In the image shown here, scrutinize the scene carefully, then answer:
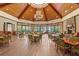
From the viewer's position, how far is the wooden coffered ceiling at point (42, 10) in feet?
15.3

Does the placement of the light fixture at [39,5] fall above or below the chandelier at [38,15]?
above

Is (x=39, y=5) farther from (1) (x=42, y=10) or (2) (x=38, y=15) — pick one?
(2) (x=38, y=15)

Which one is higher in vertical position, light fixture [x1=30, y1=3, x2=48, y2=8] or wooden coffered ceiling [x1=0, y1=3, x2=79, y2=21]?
light fixture [x1=30, y1=3, x2=48, y2=8]

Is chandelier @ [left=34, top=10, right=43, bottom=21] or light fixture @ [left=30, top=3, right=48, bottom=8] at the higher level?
light fixture @ [left=30, top=3, right=48, bottom=8]

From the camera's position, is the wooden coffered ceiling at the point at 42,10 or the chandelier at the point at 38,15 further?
the chandelier at the point at 38,15

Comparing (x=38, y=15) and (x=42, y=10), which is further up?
(x=42, y=10)

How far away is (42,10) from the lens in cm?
477

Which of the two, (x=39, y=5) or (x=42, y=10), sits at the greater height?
(x=39, y=5)

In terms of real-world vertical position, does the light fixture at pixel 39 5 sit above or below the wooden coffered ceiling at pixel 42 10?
above

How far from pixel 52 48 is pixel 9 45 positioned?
133cm

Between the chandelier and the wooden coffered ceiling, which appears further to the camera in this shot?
the chandelier

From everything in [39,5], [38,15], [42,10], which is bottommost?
[38,15]

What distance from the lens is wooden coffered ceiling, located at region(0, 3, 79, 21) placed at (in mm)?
4652

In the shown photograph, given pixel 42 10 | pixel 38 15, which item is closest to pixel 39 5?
pixel 42 10
